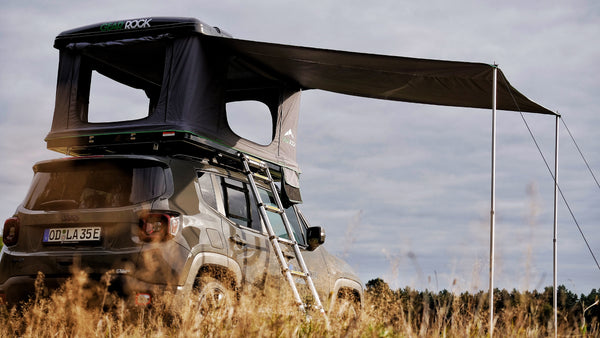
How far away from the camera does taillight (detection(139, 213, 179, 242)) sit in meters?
5.45

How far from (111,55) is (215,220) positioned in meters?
3.09

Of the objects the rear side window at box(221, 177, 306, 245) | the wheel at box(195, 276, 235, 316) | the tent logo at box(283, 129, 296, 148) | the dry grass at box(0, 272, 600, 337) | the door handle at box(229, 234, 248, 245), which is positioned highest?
the tent logo at box(283, 129, 296, 148)

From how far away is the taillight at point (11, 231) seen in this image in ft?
19.9

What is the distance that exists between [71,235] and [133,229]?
619mm

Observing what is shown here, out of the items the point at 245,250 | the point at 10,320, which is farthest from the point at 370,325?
the point at 10,320

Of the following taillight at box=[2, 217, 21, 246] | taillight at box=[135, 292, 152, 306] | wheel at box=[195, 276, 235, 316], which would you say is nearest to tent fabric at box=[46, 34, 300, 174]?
taillight at box=[2, 217, 21, 246]

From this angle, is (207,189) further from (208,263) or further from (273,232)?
(273,232)

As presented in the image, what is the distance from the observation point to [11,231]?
241 inches

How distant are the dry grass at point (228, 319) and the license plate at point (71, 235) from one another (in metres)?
0.37

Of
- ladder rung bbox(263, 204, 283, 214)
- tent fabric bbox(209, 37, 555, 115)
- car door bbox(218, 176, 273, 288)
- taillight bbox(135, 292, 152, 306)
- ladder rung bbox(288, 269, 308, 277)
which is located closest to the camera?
taillight bbox(135, 292, 152, 306)

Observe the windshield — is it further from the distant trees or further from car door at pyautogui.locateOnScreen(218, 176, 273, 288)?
the distant trees

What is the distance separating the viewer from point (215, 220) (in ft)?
19.6

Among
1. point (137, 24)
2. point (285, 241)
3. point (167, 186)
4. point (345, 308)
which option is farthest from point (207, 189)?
point (137, 24)

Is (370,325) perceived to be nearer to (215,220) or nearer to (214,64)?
(215,220)
